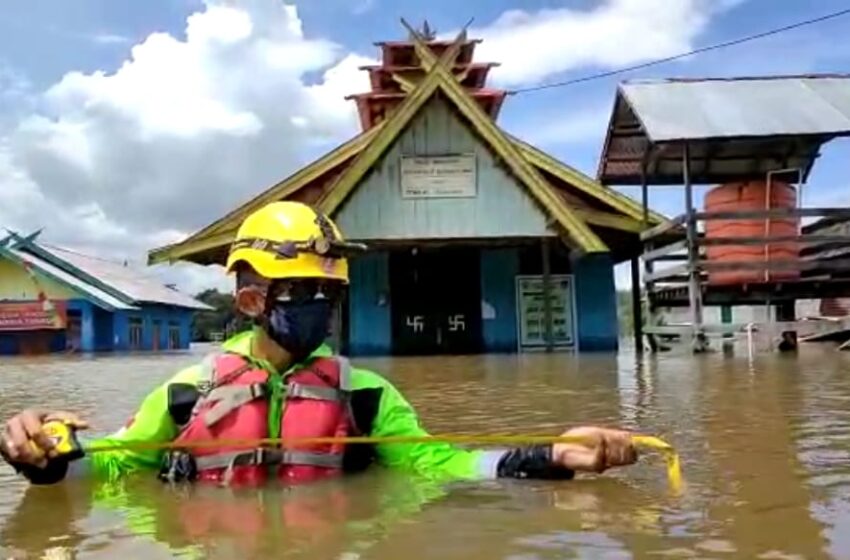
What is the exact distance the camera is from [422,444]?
3520mm

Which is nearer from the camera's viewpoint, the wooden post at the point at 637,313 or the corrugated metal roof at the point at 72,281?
the wooden post at the point at 637,313

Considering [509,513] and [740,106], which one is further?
[740,106]

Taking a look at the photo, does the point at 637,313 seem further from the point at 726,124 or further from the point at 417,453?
the point at 417,453

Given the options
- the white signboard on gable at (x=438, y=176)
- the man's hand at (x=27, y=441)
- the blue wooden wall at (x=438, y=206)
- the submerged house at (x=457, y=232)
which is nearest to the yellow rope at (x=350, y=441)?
the man's hand at (x=27, y=441)

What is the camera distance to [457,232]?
17234 millimetres

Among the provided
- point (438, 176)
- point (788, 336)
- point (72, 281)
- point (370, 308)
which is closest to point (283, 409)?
point (788, 336)

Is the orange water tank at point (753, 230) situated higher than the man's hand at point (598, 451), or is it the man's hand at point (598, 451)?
the orange water tank at point (753, 230)

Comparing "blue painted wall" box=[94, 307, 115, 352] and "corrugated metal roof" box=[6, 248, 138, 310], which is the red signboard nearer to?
"corrugated metal roof" box=[6, 248, 138, 310]

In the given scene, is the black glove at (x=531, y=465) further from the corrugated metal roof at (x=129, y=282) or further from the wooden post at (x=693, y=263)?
the corrugated metal roof at (x=129, y=282)

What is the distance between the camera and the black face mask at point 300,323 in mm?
3225

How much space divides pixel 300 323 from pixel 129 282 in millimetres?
33716

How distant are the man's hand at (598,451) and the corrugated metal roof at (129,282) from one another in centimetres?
2952

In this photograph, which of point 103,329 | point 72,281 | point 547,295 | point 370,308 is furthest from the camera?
point 103,329

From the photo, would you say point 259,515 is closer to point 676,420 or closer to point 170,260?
point 676,420
